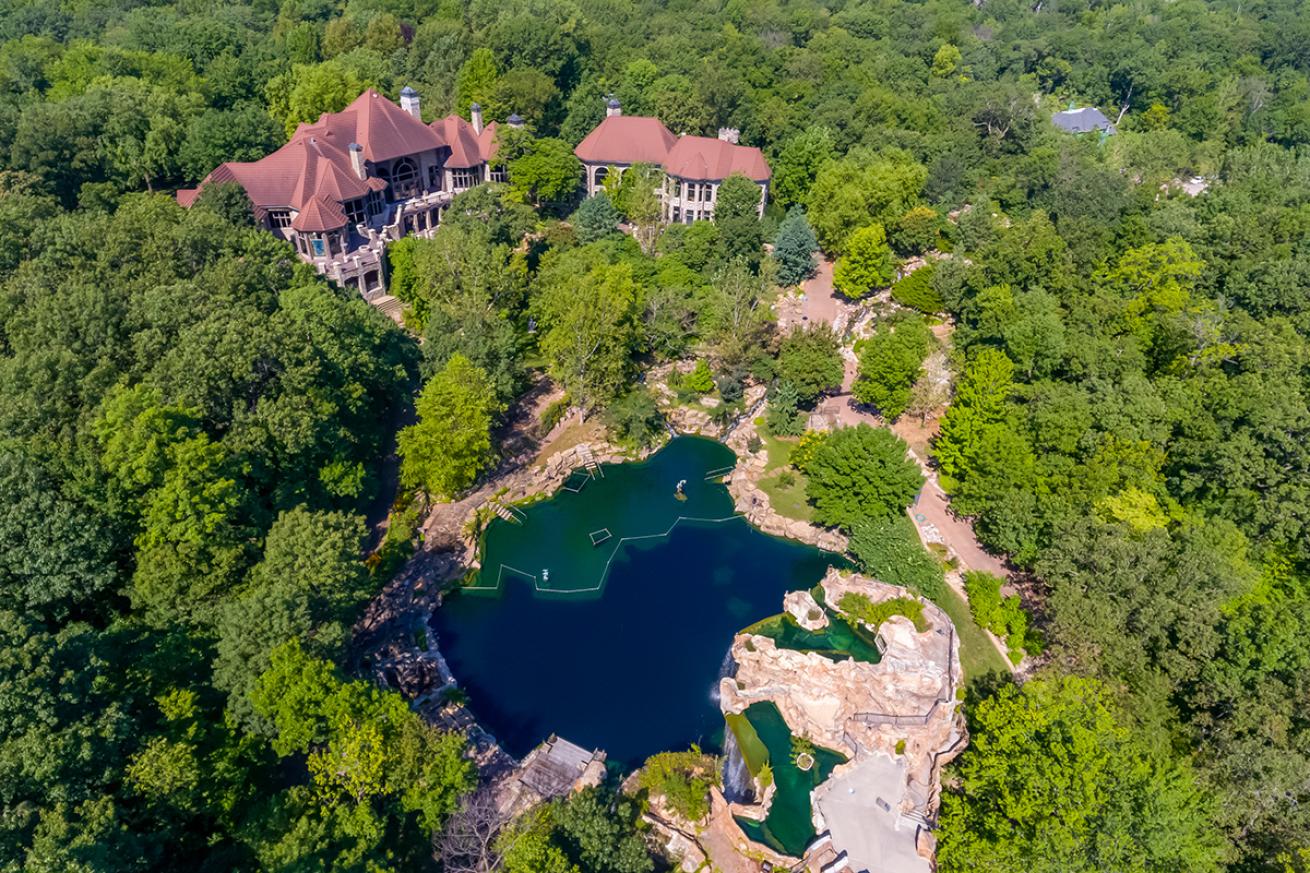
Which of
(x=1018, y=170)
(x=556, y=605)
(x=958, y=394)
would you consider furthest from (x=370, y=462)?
(x=1018, y=170)

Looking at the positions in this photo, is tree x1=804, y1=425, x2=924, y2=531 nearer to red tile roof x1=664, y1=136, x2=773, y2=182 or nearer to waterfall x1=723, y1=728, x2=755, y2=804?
waterfall x1=723, y1=728, x2=755, y2=804

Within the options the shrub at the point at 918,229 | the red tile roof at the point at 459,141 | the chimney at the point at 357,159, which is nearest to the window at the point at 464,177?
the red tile roof at the point at 459,141

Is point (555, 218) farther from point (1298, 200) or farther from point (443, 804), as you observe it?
point (1298, 200)

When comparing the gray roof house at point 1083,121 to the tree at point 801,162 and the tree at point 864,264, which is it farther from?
the tree at point 864,264

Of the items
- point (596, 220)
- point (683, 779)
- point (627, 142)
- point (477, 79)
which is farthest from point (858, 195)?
point (683, 779)

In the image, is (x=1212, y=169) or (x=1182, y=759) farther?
(x=1212, y=169)

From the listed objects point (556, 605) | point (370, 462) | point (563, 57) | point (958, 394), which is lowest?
point (556, 605)
